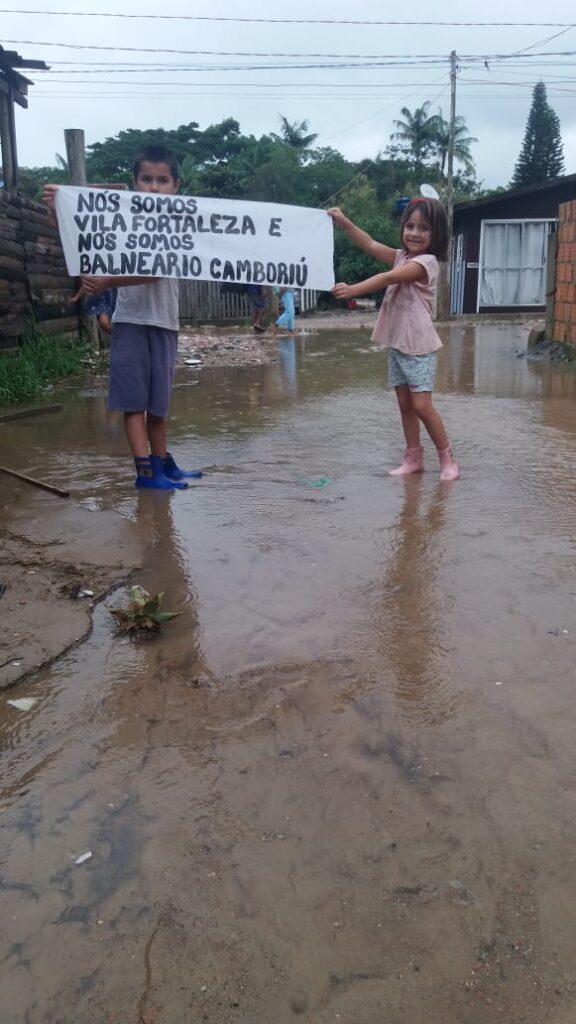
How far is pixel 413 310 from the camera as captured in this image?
14.4 feet

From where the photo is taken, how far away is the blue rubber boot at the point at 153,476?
14.4 ft

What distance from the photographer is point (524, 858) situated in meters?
1.64

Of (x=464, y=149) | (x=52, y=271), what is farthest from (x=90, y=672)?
(x=464, y=149)

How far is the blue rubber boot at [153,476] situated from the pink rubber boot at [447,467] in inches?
54.8

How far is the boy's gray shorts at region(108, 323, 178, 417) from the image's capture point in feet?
14.2

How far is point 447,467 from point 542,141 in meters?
50.7

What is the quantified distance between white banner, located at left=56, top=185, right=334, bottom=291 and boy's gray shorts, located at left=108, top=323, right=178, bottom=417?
12.6 inches

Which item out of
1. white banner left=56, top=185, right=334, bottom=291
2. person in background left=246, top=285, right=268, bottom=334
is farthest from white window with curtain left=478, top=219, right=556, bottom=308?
white banner left=56, top=185, right=334, bottom=291

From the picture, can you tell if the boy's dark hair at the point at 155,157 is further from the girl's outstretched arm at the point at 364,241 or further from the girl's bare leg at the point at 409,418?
the girl's bare leg at the point at 409,418

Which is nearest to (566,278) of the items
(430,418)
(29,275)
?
(29,275)

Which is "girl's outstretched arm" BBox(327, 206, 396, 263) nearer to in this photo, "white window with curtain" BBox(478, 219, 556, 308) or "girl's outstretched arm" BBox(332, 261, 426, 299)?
"girl's outstretched arm" BBox(332, 261, 426, 299)

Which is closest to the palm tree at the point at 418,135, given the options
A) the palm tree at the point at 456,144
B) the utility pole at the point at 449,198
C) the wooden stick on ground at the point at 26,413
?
the palm tree at the point at 456,144

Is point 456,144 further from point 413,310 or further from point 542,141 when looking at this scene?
point 413,310

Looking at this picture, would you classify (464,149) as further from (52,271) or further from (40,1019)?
(40,1019)
